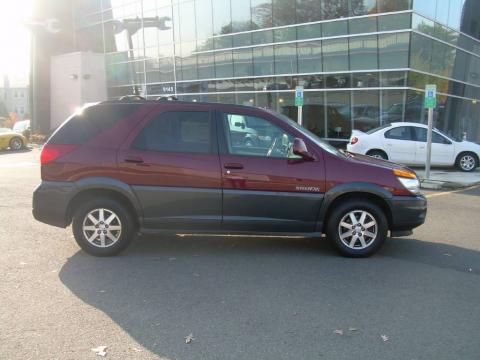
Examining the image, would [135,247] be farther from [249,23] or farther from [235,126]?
[249,23]

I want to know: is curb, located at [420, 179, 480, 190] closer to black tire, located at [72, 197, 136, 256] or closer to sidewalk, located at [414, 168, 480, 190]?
sidewalk, located at [414, 168, 480, 190]

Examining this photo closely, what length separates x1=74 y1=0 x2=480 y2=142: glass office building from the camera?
2023cm

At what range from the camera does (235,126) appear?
597cm

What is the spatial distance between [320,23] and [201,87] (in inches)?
335

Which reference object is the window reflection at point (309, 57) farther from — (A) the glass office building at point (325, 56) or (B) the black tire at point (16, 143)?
(B) the black tire at point (16, 143)

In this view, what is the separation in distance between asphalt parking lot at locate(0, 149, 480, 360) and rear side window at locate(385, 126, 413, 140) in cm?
844

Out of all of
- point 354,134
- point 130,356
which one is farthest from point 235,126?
point 354,134

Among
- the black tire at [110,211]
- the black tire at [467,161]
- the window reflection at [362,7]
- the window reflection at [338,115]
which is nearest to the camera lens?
the black tire at [110,211]

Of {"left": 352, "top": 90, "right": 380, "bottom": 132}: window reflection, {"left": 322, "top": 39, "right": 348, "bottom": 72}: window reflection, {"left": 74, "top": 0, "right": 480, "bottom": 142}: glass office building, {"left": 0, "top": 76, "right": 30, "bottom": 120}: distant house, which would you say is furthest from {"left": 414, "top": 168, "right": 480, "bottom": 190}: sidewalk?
{"left": 0, "top": 76, "right": 30, "bottom": 120}: distant house

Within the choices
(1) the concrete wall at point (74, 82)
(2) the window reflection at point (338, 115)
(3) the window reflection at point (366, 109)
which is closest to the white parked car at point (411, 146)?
(3) the window reflection at point (366, 109)

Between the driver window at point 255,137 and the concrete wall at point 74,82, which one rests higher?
the concrete wall at point 74,82

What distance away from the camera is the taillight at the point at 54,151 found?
19.4 feet

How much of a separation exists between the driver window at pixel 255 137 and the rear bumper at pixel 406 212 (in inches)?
52.8

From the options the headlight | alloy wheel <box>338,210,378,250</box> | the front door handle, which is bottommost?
alloy wheel <box>338,210,378,250</box>
